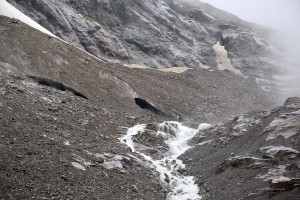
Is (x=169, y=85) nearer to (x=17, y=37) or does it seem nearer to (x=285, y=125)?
(x=17, y=37)

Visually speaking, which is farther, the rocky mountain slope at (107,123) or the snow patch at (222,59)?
the snow patch at (222,59)

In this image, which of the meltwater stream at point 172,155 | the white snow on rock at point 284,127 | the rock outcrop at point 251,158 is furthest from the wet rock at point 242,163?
the white snow on rock at point 284,127

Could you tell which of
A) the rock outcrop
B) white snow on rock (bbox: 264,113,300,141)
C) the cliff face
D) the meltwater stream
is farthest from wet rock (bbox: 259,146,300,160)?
the cliff face

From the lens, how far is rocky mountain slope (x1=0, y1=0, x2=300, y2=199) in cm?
1595

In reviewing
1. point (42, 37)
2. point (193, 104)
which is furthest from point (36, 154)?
point (193, 104)

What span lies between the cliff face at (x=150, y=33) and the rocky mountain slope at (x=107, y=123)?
40 centimetres

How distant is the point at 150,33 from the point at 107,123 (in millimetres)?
43019

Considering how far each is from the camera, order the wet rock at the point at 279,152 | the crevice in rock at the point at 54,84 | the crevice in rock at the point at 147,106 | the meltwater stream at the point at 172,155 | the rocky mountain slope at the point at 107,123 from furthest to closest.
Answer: the crevice in rock at the point at 147,106, the crevice in rock at the point at 54,84, the meltwater stream at the point at 172,155, the wet rock at the point at 279,152, the rocky mountain slope at the point at 107,123

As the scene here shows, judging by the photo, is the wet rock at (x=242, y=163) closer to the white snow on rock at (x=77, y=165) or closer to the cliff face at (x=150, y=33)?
the white snow on rock at (x=77, y=165)

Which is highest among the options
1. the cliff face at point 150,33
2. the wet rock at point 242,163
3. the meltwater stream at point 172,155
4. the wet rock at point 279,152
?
A: the cliff face at point 150,33

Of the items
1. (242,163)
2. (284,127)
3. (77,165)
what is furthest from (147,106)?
(77,165)

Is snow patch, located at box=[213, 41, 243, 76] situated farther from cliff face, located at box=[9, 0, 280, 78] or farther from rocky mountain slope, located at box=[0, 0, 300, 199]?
rocky mountain slope, located at box=[0, 0, 300, 199]

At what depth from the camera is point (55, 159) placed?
1681cm

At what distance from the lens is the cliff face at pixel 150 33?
52688 mm
